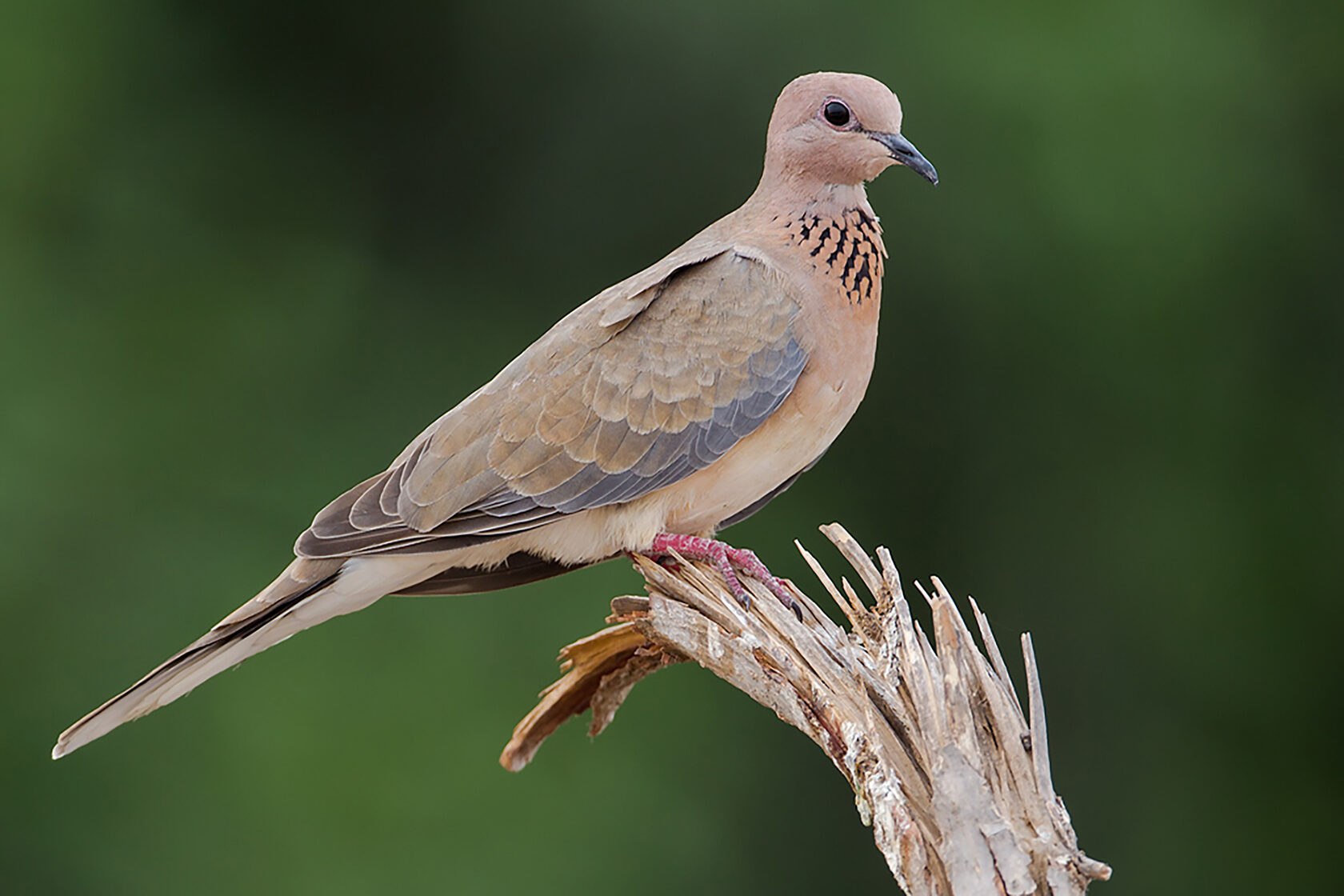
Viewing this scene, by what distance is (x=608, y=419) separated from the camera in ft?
7.59

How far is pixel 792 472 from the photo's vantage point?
7.95 ft

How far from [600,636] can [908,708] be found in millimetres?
664

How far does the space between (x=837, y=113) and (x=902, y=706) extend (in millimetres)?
997

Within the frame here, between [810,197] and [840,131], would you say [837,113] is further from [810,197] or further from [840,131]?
[810,197]

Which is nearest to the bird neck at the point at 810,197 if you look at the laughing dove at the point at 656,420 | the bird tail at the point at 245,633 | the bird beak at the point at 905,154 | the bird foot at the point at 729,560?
the laughing dove at the point at 656,420

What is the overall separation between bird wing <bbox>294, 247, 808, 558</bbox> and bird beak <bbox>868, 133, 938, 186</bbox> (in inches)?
10.2

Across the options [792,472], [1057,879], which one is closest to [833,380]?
[792,472]

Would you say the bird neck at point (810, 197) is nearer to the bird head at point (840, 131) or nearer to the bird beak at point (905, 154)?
the bird head at point (840, 131)

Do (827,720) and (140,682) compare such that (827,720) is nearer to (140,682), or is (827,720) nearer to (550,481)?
(550,481)

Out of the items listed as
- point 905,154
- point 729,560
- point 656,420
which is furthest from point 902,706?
point 905,154

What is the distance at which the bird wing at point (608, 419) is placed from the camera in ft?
7.42

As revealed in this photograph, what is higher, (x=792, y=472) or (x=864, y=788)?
(x=792, y=472)

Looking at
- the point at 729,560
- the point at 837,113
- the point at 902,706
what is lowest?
the point at 902,706

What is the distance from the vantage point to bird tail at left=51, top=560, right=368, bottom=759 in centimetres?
215
